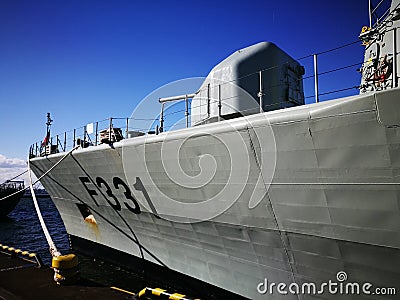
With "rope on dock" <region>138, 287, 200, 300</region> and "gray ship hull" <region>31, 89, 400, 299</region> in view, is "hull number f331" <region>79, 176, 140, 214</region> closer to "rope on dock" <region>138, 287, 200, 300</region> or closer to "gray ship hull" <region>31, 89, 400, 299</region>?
"gray ship hull" <region>31, 89, 400, 299</region>

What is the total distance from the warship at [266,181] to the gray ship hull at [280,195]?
0.02m

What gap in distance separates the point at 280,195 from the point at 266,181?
0.31 metres

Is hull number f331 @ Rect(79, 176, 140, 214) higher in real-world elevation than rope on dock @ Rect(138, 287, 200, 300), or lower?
higher

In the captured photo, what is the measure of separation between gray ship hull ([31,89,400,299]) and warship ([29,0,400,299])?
0.02 m

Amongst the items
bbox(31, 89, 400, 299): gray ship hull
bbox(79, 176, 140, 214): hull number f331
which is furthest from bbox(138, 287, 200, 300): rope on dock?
bbox(79, 176, 140, 214): hull number f331

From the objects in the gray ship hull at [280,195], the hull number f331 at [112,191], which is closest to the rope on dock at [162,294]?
the gray ship hull at [280,195]

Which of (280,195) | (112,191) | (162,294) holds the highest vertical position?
(280,195)

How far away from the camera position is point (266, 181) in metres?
4.68

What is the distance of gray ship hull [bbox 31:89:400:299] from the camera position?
12.0 feet

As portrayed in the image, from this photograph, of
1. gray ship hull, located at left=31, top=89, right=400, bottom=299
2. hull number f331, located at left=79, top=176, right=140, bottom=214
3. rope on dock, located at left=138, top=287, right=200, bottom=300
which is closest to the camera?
gray ship hull, located at left=31, top=89, right=400, bottom=299

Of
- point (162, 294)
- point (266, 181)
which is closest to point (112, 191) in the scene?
point (162, 294)

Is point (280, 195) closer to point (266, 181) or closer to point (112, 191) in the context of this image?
point (266, 181)

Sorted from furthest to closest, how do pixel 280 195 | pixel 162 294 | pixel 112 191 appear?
pixel 112 191, pixel 280 195, pixel 162 294

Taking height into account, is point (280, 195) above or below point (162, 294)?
above
